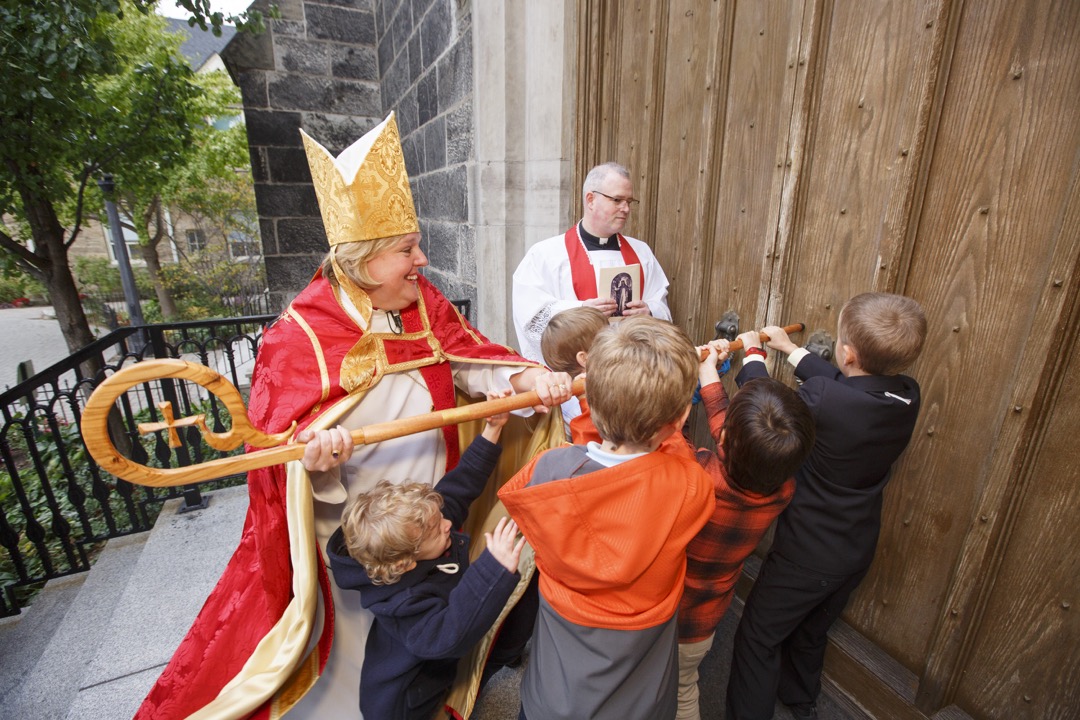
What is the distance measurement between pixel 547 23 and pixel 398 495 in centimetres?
292

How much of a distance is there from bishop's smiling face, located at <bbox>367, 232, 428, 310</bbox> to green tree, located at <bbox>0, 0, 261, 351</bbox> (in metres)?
3.72

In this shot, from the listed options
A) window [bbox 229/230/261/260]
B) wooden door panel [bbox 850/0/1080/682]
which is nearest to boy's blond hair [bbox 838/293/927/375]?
wooden door panel [bbox 850/0/1080/682]

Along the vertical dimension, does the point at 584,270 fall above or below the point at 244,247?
above

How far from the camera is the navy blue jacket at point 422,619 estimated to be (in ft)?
4.24

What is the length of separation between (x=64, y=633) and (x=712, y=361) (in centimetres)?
323

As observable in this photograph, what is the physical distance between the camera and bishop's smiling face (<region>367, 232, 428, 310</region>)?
1.73 m

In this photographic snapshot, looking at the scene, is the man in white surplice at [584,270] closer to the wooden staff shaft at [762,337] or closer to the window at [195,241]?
the wooden staff shaft at [762,337]

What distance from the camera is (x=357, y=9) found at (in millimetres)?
6375

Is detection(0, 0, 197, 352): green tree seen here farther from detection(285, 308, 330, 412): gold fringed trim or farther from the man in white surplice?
detection(285, 308, 330, 412): gold fringed trim

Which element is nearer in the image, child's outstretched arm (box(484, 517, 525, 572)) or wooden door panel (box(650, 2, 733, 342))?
child's outstretched arm (box(484, 517, 525, 572))

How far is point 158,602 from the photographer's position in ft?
8.70

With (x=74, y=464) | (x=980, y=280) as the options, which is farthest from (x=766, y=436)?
(x=74, y=464)

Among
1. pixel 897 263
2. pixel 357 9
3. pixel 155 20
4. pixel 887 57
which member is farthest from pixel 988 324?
pixel 155 20

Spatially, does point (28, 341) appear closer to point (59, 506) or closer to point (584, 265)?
point (59, 506)
